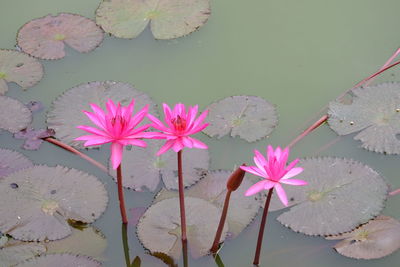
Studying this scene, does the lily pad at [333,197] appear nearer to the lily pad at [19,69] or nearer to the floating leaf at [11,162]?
the floating leaf at [11,162]

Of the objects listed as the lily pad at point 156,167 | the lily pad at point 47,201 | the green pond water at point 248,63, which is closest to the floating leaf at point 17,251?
the lily pad at point 47,201

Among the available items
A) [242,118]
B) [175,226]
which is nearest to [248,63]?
[242,118]

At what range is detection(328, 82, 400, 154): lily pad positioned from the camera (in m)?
2.73

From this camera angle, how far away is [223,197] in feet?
8.35

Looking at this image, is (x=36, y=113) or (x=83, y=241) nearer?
(x=83, y=241)

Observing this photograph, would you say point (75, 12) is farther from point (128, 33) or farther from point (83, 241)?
point (83, 241)

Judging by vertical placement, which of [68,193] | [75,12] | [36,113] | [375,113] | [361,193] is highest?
[75,12]

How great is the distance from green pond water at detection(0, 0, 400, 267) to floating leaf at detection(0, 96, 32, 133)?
0.18 feet

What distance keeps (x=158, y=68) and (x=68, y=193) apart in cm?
96

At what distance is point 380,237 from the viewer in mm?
2381

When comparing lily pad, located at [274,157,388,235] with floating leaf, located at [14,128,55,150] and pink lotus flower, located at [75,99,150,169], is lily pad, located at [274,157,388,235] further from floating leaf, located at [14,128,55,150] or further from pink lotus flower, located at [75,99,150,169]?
floating leaf, located at [14,128,55,150]

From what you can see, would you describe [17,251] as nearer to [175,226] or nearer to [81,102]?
[175,226]

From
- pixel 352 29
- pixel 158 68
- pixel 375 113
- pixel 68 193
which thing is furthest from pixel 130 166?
pixel 352 29

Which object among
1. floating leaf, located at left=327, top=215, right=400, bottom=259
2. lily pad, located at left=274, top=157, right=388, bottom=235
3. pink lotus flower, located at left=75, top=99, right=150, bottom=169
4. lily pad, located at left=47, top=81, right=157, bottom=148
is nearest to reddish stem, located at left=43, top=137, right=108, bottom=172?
lily pad, located at left=47, top=81, right=157, bottom=148
